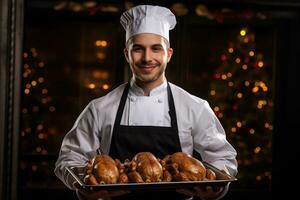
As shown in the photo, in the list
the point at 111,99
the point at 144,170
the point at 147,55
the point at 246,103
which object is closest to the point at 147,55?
the point at 147,55

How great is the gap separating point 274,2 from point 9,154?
898 mm

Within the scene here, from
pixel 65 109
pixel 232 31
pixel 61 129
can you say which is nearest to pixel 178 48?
pixel 65 109

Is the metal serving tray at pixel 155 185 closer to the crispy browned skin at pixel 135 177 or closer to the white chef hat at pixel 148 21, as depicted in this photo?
the crispy browned skin at pixel 135 177

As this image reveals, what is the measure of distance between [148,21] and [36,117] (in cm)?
117

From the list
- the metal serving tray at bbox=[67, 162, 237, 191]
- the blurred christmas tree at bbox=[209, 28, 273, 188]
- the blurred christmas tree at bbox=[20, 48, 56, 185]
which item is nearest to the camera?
the metal serving tray at bbox=[67, 162, 237, 191]

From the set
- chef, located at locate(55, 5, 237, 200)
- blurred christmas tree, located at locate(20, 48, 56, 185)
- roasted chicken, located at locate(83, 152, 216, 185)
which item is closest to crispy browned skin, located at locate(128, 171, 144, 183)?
roasted chicken, located at locate(83, 152, 216, 185)

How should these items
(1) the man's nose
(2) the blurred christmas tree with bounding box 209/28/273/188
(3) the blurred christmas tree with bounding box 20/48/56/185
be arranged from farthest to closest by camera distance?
(2) the blurred christmas tree with bounding box 209/28/273/188, (3) the blurred christmas tree with bounding box 20/48/56/185, (1) the man's nose

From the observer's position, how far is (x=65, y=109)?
2.19 metres

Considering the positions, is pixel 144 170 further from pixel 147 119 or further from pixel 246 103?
pixel 246 103

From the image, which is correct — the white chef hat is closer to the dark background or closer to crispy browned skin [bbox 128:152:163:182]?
the dark background

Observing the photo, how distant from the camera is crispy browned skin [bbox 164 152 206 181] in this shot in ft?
3.51

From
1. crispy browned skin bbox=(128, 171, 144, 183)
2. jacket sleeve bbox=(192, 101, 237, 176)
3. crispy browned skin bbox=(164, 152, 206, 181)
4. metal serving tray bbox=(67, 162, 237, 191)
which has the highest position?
jacket sleeve bbox=(192, 101, 237, 176)

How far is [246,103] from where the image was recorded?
98.0 inches

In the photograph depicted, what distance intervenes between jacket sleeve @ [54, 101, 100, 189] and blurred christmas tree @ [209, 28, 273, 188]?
132 centimetres
